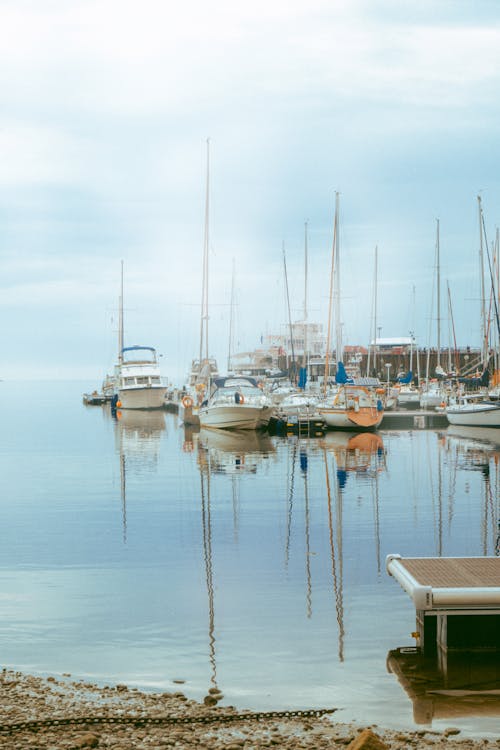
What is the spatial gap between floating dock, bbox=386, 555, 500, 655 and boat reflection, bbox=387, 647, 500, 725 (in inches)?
6.7

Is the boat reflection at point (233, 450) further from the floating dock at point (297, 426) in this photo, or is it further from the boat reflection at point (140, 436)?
the boat reflection at point (140, 436)

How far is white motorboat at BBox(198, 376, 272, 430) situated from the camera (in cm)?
4875

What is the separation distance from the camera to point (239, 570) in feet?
50.4

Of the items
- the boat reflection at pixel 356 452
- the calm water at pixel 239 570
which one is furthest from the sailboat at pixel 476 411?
the calm water at pixel 239 570

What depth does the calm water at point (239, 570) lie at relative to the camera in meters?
10.1

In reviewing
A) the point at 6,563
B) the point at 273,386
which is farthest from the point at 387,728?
the point at 273,386

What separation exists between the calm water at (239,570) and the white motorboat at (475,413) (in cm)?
1742

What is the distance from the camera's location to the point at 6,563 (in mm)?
16531

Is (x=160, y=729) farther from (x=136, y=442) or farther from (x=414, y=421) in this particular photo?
(x=414, y=421)

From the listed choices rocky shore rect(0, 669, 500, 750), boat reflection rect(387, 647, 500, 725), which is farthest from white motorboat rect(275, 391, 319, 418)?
rocky shore rect(0, 669, 500, 750)

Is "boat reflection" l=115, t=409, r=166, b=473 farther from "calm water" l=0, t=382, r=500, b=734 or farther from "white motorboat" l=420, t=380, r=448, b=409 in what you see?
"white motorboat" l=420, t=380, r=448, b=409

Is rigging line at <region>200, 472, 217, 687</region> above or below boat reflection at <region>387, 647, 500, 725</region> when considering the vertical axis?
below

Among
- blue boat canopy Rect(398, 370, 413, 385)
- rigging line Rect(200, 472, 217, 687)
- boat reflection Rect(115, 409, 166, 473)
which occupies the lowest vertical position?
boat reflection Rect(115, 409, 166, 473)

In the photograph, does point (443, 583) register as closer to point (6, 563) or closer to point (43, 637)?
point (43, 637)
